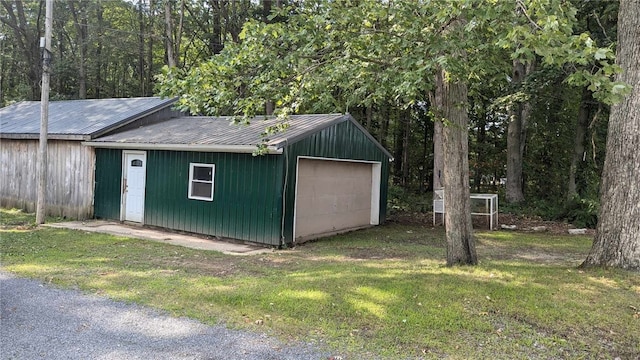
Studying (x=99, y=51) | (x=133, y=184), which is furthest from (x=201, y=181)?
(x=99, y=51)

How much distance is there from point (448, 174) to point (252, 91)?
290 cm

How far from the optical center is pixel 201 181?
33.3 ft

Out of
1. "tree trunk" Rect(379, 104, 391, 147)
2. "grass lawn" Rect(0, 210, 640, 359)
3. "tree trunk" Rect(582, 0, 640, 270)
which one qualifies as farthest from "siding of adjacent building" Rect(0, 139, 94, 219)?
"tree trunk" Rect(379, 104, 391, 147)

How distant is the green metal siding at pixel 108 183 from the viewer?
11.5 meters

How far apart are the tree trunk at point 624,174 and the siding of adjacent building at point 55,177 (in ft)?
37.9

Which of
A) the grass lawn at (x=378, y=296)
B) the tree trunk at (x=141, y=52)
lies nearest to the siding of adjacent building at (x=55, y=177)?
the grass lawn at (x=378, y=296)

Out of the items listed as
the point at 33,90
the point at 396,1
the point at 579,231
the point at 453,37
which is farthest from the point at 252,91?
the point at 33,90

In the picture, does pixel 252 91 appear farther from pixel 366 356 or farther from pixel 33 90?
pixel 33 90

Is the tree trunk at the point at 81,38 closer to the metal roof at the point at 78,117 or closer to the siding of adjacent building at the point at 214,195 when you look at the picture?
the metal roof at the point at 78,117

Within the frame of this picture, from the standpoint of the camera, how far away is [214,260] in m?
7.40

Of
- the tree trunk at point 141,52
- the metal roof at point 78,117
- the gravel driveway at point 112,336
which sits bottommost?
the gravel driveway at point 112,336

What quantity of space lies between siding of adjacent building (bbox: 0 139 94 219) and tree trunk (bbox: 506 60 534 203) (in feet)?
45.9

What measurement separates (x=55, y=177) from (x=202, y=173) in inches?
202

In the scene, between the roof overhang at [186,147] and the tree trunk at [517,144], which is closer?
the roof overhang at [186,147]
